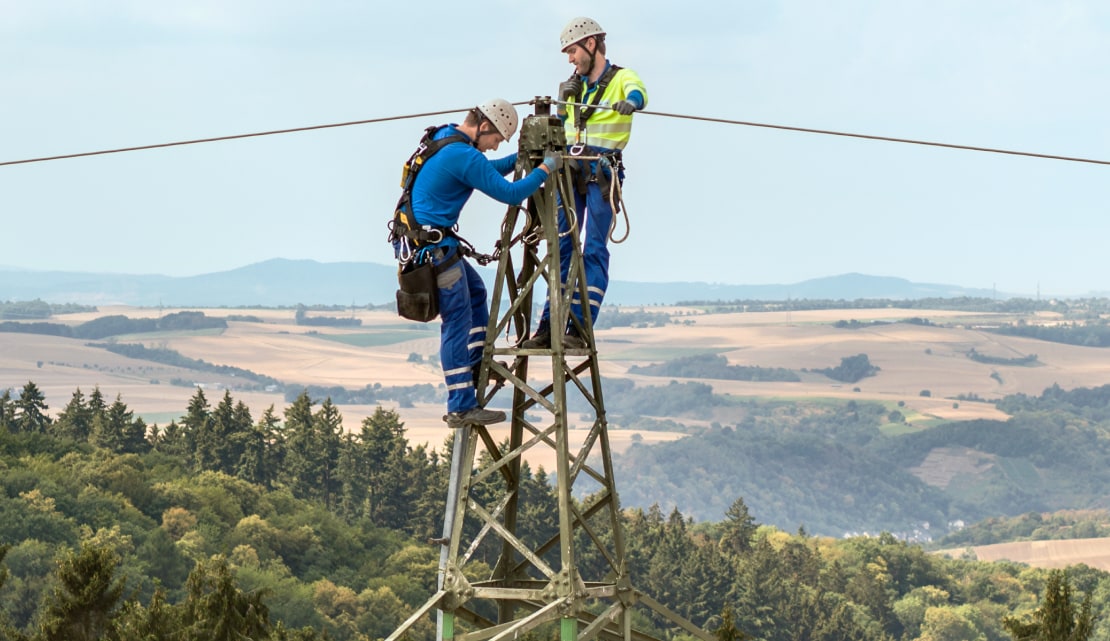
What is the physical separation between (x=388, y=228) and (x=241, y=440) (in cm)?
11132

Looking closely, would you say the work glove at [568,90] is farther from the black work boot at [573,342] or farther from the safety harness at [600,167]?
the black work boot at [573,342]

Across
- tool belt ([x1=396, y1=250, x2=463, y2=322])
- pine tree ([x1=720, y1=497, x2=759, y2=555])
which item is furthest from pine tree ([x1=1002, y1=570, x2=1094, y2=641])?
pine tree ([x1=720, y1=497, x2=759, y2=555])

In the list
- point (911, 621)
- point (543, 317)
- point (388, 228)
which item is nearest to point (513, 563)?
point (543, 317)

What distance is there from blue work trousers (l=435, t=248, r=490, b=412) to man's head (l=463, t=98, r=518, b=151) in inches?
38.1

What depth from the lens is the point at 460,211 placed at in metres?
13.4

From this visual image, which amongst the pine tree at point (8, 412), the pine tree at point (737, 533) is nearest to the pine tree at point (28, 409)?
the pine tree at point (8, 412)

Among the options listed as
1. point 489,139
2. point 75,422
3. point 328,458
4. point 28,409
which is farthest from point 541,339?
point 328,458

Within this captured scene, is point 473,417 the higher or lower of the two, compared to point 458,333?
lower

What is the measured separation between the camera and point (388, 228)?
13555 millimetres

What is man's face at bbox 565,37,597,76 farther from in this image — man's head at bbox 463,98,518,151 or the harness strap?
man's head at bbox 463,98,518,151

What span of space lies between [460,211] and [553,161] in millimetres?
918

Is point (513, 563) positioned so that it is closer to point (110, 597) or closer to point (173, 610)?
point (110, 597)

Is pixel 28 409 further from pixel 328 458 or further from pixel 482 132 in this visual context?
pixel 482 132

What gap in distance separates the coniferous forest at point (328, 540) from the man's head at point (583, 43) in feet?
195
